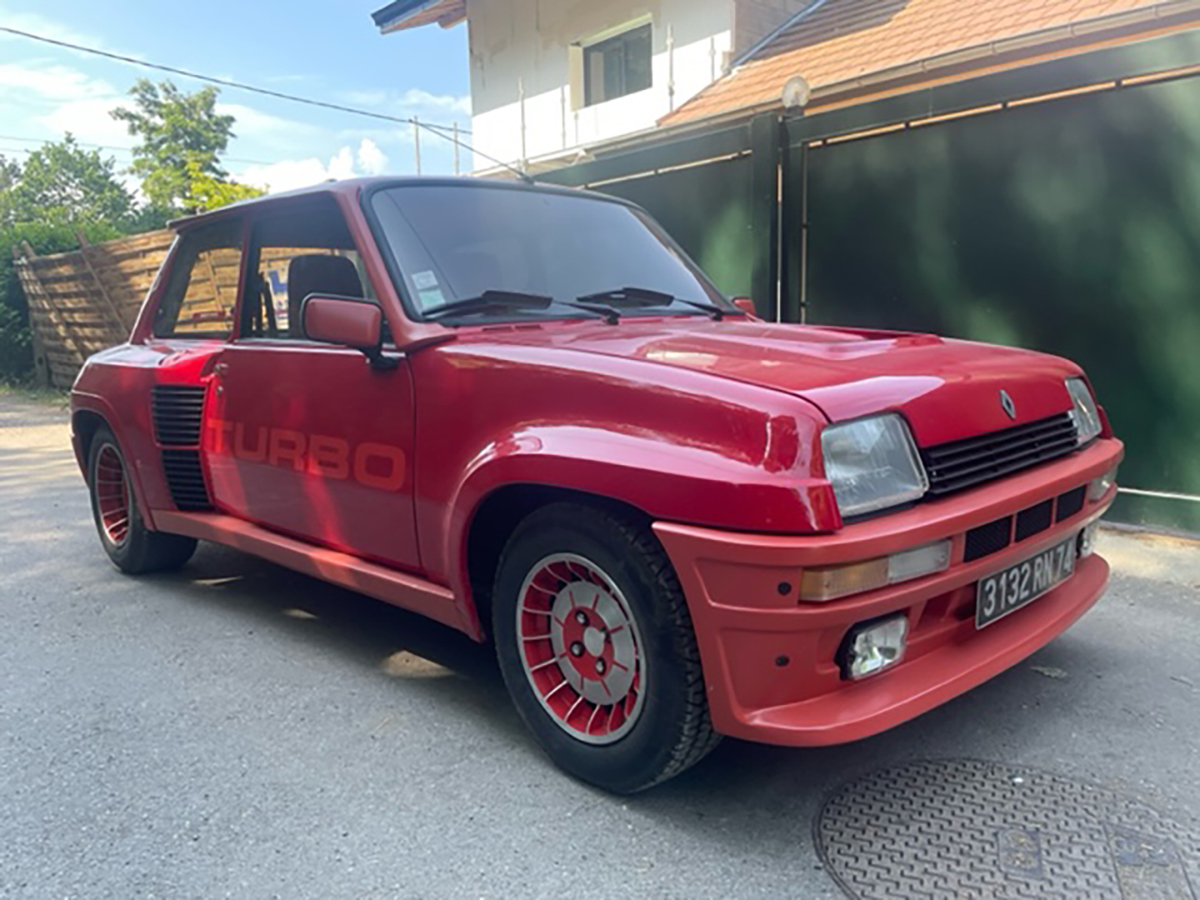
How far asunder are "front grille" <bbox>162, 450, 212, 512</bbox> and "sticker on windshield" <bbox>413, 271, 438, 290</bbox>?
5.19ft

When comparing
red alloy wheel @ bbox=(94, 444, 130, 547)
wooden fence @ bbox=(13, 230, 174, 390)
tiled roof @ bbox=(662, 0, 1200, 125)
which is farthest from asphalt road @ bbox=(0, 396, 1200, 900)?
wooden fence @ bbox=(13, 230, 174, 390)

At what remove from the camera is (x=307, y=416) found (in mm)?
3293

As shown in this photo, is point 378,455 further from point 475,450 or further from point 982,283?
point 982,283

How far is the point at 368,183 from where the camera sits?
3207mm

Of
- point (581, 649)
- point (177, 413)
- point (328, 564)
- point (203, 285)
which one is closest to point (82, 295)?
point (203, 285)

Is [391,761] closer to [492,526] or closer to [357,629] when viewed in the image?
[492,526]

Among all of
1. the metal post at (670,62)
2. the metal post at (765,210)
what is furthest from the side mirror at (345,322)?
the metal post at (670,62)

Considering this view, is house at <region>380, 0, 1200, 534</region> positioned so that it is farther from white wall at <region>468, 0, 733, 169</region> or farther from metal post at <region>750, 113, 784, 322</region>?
white wall at <region>468, 0, 733, 169</region>

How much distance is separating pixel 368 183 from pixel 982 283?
382cm

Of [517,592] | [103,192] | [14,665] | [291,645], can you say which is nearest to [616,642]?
[517,592]

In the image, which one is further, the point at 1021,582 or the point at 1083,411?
the point at 1083,411

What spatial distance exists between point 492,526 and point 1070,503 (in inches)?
68.1

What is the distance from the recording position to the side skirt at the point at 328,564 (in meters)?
2.88

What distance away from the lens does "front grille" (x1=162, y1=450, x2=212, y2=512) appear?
3.98 meters
